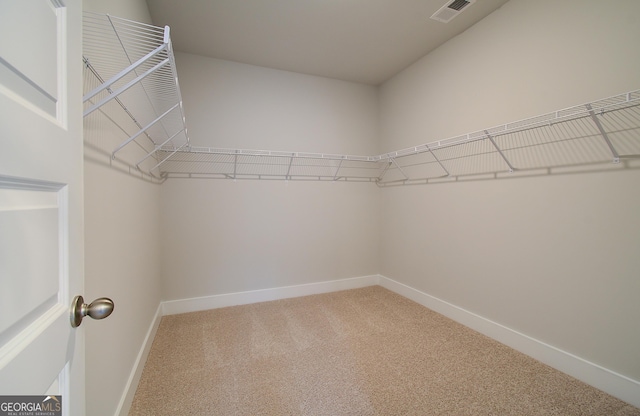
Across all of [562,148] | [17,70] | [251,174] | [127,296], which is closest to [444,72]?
[562,148]

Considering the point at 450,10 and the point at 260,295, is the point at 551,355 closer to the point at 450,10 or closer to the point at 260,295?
the point at 260,295

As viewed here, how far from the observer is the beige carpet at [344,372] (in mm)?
1408

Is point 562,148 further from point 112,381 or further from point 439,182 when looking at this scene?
point 112,381

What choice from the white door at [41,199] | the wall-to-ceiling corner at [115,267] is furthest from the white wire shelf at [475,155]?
the white door at [41,199]

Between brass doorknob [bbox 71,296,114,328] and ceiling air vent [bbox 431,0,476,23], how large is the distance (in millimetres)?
2605

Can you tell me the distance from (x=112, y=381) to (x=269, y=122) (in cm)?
242

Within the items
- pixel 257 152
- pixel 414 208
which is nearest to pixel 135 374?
pixel 257 152

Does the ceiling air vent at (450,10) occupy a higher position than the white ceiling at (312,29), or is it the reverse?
the white ceiling at (312,29)

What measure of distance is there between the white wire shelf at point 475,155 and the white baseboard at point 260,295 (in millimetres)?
1225

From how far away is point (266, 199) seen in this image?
286cm

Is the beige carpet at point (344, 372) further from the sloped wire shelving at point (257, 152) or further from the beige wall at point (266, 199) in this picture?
the sloped wire shelving at point (257, 152)

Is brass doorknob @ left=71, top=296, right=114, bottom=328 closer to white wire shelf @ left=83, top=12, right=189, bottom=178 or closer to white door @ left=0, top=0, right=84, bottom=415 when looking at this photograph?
white door @ left=0, top=0, right=84, bottom=415

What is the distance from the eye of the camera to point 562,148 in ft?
Answer: 5.55

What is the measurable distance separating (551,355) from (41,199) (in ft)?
8.48
